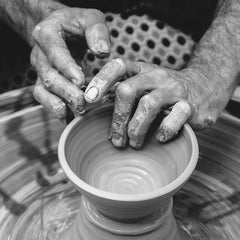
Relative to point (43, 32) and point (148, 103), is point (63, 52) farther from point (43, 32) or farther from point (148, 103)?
point (148, 103)

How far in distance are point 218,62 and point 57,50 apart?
0.56 metres

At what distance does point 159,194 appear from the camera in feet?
3.11

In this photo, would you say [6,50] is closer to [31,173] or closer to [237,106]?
[31,173]

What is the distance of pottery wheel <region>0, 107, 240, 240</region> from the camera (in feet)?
4.34

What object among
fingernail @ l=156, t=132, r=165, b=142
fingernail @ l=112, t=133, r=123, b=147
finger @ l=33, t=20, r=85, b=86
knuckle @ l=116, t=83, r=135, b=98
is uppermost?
knuckle @ l=116, t=83, r=135, b=98

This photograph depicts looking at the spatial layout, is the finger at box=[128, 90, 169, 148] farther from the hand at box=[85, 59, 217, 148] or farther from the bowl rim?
the bowl rim

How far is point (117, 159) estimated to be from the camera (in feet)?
4.12

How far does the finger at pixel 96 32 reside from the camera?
4.02 feet

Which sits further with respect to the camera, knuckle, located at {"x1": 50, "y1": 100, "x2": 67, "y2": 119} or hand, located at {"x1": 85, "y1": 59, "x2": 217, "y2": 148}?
knuckle, located at {"x1": 50, "y1": 100, "x2": 67, "y2": 119}

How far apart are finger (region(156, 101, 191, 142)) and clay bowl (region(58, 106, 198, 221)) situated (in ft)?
0.09

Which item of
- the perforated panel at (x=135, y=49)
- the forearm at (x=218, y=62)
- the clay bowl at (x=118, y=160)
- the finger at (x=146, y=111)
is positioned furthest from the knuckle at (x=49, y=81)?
the perforated panel at (x=135, y=49)

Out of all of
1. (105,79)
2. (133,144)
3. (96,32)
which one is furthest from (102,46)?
(133,144)

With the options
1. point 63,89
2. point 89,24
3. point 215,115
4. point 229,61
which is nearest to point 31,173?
point 63,89

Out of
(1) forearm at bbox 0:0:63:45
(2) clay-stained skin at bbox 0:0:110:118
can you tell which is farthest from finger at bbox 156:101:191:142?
(1) forearm at bbox 0:0:63:45
